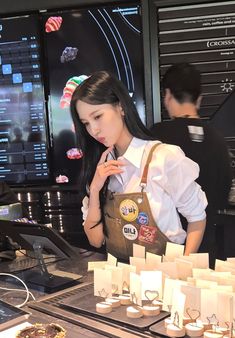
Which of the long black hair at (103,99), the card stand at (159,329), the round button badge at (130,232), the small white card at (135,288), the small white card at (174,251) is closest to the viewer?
the card stand at (159,329)

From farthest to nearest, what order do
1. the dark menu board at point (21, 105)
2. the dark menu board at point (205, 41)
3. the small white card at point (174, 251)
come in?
the dark menu board at point (21, 105) < the dark menu board at point (205, 41) < the small white card at point (174, 251)

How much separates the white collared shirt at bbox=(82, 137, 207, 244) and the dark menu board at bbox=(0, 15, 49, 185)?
1.74 meters

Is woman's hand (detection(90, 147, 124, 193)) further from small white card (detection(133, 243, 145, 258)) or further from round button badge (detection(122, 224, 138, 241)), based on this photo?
small white card (detection(133, 243, 145, 258))

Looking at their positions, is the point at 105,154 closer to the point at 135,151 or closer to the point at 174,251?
the point at 135,151

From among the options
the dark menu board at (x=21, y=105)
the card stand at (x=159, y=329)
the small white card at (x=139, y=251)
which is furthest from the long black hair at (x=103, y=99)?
the dark menu board at (x=21, y=105)

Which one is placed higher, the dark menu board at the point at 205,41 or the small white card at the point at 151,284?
the dark menu board at the point at 205,41

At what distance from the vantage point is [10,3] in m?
3.35

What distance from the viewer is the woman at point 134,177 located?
1716mm

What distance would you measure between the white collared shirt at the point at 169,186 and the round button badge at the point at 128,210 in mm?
55

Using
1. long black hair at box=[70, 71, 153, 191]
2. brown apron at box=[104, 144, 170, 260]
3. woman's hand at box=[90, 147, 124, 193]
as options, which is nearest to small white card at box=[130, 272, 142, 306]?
brown apron at box=[104, 144, 170, 260]

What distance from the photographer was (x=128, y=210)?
5.89ft

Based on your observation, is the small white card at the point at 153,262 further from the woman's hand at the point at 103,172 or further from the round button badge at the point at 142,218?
the woman's hand at the point at 103,172

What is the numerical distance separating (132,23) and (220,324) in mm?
2527

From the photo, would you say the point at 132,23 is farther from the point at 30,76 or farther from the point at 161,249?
the point at 161,249
